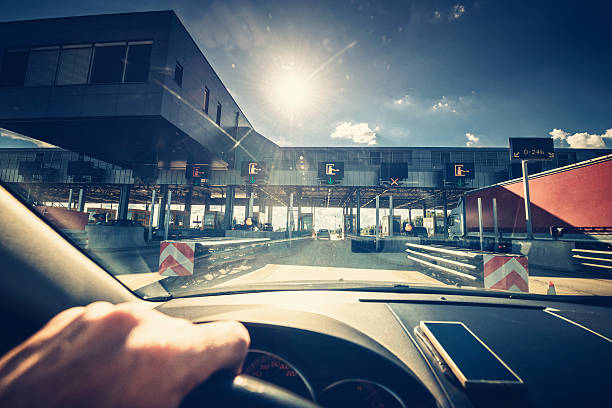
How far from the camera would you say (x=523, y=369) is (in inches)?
49.4

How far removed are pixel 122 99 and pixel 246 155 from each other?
47.2ft

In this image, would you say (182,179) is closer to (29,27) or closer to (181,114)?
(181,114)

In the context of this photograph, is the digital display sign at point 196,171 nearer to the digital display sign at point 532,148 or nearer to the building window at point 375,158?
the digital display sign at point 532,148

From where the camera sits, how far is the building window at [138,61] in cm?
1500

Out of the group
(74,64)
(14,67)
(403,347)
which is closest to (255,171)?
(74,64)

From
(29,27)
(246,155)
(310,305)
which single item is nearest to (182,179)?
(246,155)

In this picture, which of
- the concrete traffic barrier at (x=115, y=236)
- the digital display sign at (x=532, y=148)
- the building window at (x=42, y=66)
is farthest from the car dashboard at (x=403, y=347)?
the building window at (x=42, y=66)

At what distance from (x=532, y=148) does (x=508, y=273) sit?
13798 millimetres

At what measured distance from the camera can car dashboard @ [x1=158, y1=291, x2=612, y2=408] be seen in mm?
1184

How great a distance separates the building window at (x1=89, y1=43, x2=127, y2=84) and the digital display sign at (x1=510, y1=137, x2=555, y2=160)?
24.3 m

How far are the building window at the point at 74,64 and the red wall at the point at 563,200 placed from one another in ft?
96.6

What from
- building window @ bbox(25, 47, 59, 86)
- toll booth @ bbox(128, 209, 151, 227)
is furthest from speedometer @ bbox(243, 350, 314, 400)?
toll booth @ bbox(128, 209, 151, 227)

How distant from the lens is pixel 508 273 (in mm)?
3818

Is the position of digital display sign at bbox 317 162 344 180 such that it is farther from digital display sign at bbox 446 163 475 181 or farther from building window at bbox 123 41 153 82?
building window at bbox 123 41 153 82
